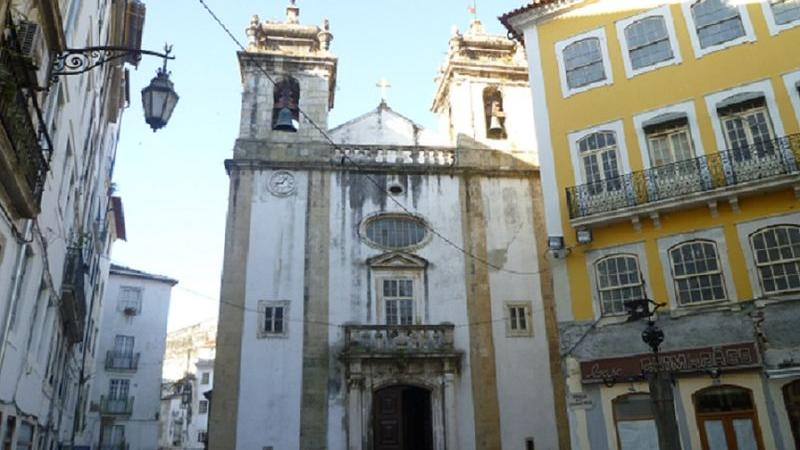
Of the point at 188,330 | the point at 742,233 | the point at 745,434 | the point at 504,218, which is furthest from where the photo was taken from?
the point at 188,330

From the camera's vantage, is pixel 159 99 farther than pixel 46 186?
No

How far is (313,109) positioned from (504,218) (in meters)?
7.65

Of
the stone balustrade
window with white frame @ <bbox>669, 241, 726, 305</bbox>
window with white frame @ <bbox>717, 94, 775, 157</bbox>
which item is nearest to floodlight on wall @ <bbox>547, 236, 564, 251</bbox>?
window with white frame @ <bbox>669, 241, 726, 305</bbox>

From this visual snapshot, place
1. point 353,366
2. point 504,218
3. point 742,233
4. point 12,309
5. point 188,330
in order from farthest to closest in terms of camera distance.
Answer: point 188,330
point 504,218
point 353,366
point 742,233
point 12,309

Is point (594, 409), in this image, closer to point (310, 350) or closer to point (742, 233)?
point (742, 233)

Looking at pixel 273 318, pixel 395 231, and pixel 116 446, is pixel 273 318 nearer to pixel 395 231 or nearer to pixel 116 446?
pixel 395 231

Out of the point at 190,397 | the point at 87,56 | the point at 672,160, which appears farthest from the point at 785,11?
the point at 190,397

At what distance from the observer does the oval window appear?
2066 centimetres

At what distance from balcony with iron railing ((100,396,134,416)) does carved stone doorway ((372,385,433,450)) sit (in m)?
22.6

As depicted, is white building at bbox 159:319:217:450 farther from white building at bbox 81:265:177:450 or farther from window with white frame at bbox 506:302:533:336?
window with white frame at bbox 506:302:533:336

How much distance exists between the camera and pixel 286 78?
22.6m

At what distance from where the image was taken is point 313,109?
2223cm

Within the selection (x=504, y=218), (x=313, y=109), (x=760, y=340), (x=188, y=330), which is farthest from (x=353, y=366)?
(x=188, y=330)

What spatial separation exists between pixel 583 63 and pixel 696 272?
611cm
